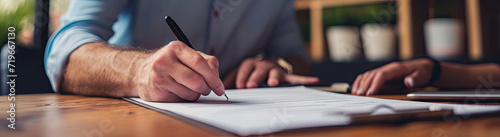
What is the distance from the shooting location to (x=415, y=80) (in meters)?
0.65

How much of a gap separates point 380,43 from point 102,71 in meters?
1.29

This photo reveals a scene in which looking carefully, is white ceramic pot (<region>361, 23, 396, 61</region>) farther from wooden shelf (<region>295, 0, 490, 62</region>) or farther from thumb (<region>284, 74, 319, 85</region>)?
thumb (<region>284, 74, 319, 85</region>)

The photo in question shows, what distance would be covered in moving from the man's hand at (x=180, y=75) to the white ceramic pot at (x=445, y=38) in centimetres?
130

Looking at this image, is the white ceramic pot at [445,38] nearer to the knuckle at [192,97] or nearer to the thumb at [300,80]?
the thumb at [300,80]

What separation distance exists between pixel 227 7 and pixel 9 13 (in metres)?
0.68

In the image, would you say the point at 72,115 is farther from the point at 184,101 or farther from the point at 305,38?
the point at 305,38

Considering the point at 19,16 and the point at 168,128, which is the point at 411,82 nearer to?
the point at 168,128

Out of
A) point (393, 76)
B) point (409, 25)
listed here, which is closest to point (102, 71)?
point (393, 76)

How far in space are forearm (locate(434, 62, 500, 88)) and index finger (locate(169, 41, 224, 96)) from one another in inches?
18.6

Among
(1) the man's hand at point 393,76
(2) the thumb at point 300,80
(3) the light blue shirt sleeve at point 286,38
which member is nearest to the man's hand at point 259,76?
(2) the thumb at point 300,80

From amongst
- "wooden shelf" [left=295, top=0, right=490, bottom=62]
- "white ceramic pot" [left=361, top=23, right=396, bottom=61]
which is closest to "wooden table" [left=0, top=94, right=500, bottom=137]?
"wooden shelf" [left=295, top=0, right=490, bottom=62]

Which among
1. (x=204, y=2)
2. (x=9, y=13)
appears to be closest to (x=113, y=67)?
(x=204, y=2)

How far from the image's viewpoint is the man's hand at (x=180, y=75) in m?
0.40

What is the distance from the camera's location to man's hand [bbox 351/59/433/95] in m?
0.56
